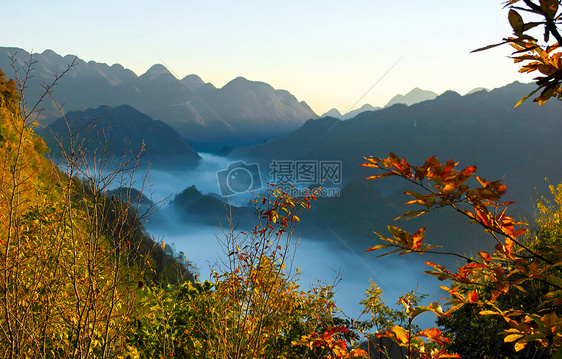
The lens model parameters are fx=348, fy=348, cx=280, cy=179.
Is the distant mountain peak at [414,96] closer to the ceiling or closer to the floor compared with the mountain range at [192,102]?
A: closer to the ceiling

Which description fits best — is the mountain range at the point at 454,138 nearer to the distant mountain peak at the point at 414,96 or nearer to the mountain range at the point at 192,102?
the mountain range at the point at 192,102

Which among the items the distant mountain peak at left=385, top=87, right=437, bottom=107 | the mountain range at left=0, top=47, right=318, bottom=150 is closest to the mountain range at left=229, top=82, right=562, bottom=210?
the mountain range at left=0, top=47, right=318, bottom=150

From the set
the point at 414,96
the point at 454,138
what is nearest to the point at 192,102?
the point at 454,138

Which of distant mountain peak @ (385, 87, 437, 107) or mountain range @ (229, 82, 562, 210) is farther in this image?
distant mountain peak @ (385, 87, 437, 107)

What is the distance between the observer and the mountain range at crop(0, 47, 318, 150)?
79.8 meters

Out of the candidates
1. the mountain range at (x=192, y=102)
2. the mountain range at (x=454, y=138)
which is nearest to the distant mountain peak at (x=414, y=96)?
the mountain range at (x=454, y=138)

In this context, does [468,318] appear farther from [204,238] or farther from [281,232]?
[204,238]

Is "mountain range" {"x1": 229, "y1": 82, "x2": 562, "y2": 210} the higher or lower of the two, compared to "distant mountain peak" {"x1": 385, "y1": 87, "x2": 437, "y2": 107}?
lower

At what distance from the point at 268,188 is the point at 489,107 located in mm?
104525

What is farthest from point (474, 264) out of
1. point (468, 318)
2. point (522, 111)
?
point (522, 111)

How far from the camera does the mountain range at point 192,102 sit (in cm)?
7975

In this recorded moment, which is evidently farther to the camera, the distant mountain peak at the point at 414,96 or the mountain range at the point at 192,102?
the distant mountain peak at the point at 414,96

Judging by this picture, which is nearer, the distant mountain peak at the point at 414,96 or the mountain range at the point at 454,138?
the mountain range at the point at 454,138

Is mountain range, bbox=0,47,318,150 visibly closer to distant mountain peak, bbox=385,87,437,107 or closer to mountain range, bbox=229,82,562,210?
mountain range, bbox=229,82,562,210
